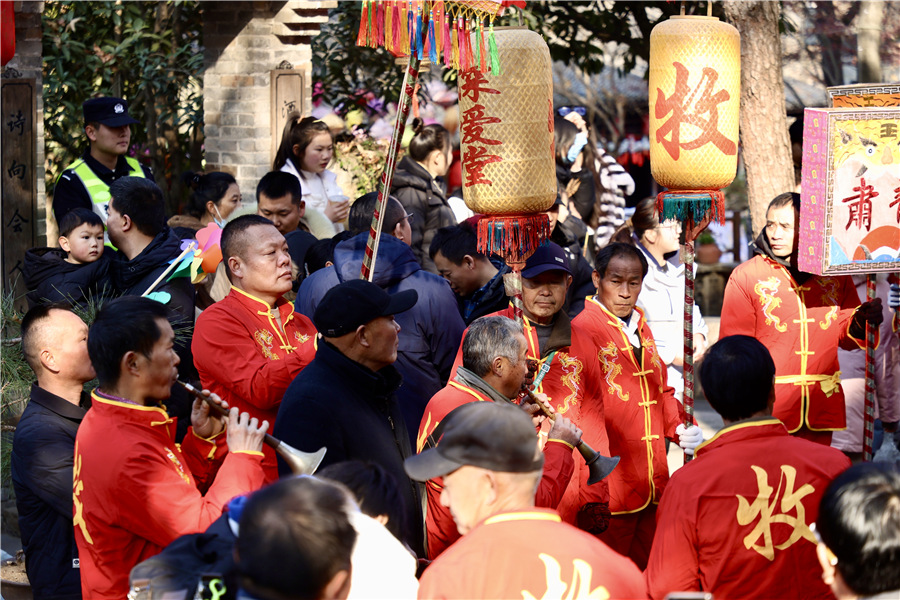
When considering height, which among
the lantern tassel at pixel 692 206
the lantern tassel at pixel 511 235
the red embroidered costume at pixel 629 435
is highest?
the lantern tassel at pixel 692 206

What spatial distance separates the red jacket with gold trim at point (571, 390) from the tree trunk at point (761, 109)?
340cm

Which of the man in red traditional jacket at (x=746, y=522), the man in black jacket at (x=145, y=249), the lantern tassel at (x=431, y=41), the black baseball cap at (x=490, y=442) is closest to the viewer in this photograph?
the black baseball cap at (x=490, y=442)

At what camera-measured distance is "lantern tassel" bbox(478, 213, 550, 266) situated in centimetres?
442

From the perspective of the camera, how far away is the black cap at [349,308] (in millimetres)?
3607

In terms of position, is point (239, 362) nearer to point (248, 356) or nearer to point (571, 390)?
point (248, 356)

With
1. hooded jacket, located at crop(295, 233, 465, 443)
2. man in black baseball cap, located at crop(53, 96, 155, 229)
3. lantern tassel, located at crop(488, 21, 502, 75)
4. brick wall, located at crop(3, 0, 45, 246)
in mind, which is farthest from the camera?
brick wall, located at crop(3, 0, 45, 246)

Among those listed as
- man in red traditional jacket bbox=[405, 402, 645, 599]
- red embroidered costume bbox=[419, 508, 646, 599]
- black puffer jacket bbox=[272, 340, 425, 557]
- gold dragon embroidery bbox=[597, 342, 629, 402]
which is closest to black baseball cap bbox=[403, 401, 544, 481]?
man in red traditional jacket bbox=[405, 402, 645, 599]

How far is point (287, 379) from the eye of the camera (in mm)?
4047

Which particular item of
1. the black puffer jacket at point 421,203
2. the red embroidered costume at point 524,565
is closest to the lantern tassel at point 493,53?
the red embroidered costume at point 524,565

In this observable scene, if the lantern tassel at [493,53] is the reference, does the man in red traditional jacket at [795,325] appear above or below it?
below

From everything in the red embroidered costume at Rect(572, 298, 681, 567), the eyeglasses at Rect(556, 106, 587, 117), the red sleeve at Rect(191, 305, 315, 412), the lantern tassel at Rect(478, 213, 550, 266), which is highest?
the eyeglasses at Rect(556, 106, 587, 117)

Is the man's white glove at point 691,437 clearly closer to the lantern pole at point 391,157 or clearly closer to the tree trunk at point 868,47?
the lantern pole at point 391,157

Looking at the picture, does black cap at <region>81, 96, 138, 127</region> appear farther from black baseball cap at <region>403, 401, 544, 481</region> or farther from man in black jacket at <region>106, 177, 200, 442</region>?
black baseball cap at <region>403, 401, 544, 481</region>

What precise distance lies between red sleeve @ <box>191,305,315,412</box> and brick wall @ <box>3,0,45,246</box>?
373 centimetres
